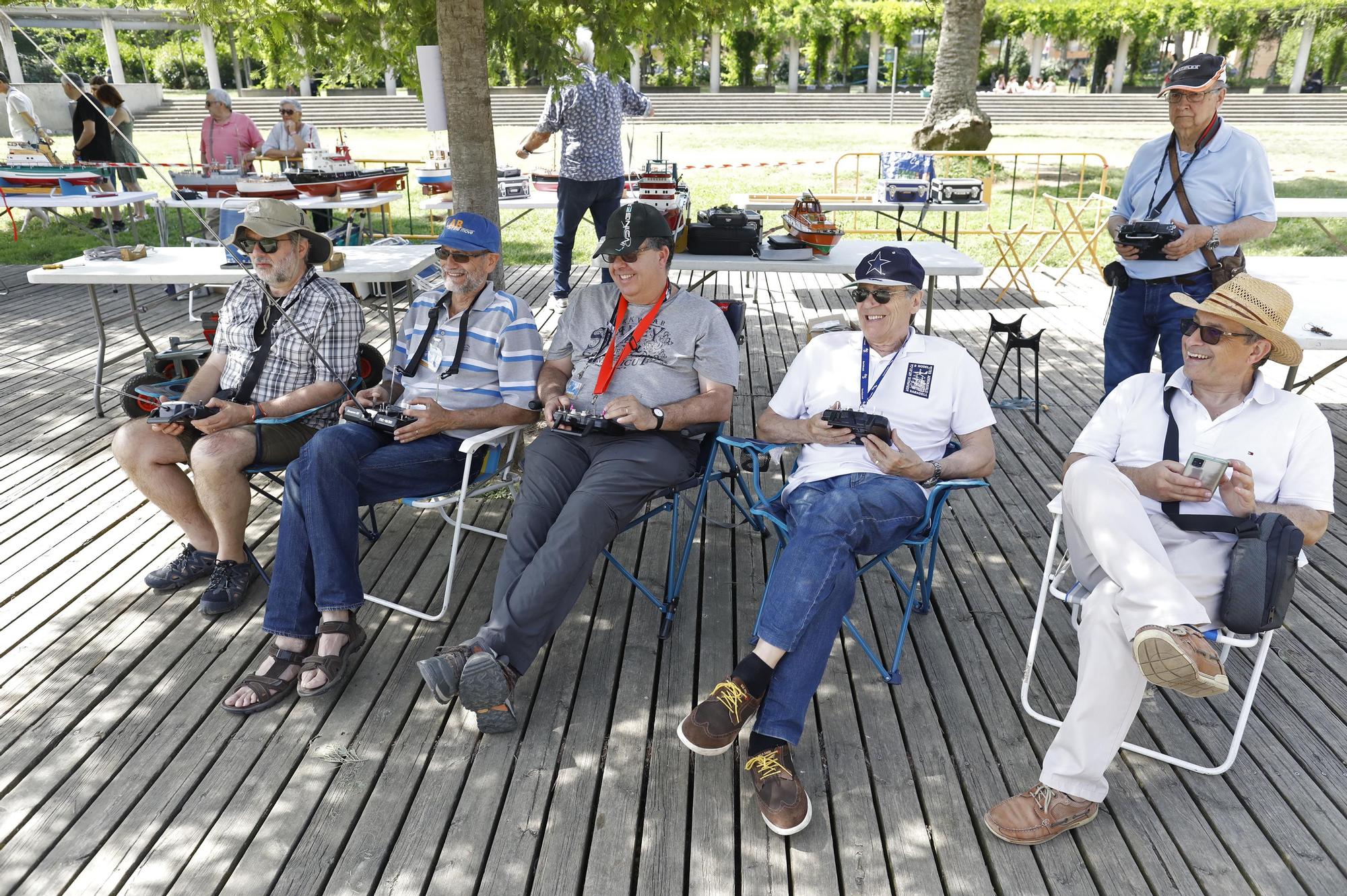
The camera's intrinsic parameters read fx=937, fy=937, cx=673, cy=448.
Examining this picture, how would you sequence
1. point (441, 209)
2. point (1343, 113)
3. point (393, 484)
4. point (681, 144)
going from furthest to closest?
point (1343, 113) → point (681, 144) → point (441, 209) → point (393, 484)

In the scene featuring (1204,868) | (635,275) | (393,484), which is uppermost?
(635,275)

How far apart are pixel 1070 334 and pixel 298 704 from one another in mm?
5825

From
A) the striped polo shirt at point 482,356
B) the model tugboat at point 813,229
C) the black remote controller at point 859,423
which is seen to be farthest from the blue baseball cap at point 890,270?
the model tugboat at point 813,229

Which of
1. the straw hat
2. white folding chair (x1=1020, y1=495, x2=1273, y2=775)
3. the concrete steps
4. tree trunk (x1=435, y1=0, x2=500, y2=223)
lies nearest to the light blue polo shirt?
the straw hat

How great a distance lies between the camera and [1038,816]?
2.28 m

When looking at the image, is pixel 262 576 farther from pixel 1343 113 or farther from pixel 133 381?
pixel 1343 113

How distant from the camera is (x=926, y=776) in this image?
2.49m

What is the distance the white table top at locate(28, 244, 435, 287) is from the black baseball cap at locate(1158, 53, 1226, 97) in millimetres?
3353

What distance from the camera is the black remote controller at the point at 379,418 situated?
3.15 m

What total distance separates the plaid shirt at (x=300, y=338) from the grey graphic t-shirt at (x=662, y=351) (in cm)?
85

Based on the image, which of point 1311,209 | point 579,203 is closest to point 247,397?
point 579,203

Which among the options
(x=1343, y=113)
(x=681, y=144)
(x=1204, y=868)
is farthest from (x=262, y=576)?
(x=1343, y=113)

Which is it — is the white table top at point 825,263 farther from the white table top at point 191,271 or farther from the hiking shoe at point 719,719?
the hiking shoe at point 719,719

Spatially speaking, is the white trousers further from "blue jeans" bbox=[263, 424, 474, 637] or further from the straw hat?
"blue jeans" bbox=[263, 424, 474, 637]
